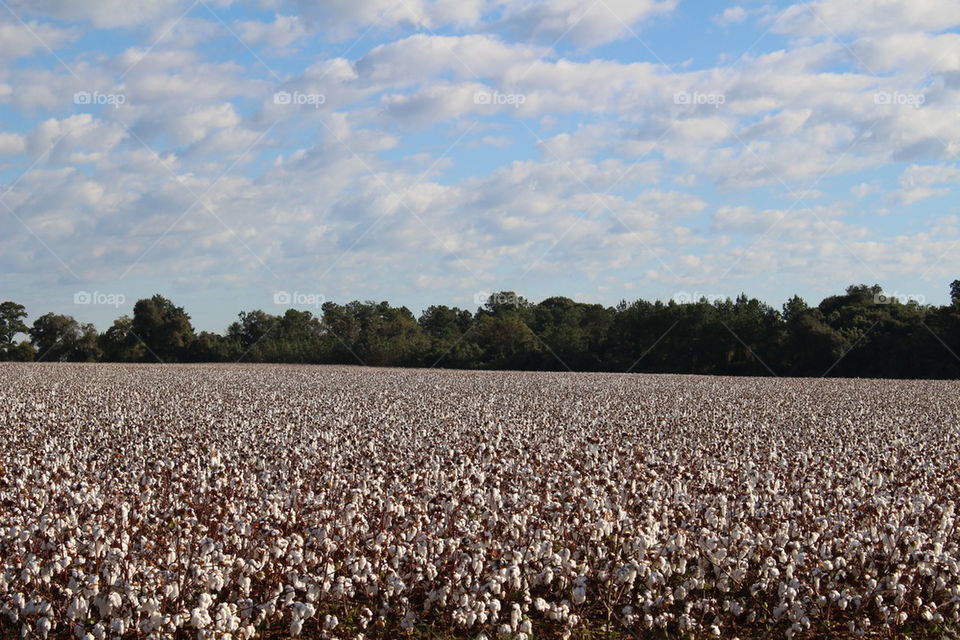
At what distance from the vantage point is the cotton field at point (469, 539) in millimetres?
6801

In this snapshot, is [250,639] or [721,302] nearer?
[250,639]

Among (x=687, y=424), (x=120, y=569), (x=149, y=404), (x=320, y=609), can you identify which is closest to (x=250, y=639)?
→ (x=320, y=609)

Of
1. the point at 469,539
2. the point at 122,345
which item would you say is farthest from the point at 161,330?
the point at 469,539

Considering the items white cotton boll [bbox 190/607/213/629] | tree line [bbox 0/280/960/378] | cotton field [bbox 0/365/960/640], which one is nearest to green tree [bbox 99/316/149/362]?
tree line [bbox 0/280/960/378]

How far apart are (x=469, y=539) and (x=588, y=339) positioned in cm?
6752

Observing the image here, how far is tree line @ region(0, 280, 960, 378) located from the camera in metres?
58.8

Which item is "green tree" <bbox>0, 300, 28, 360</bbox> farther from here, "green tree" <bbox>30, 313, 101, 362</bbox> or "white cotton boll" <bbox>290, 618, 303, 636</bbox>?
"white cotton boll" <bbox>290, 618, 303, 636</bbox>

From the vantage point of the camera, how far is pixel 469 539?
7703 mm

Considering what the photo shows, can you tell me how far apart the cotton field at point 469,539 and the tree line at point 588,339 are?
1873 inches

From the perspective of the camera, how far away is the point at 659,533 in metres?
8.37

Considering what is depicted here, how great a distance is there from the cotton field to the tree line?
156 ft

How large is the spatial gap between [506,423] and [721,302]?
57391mm

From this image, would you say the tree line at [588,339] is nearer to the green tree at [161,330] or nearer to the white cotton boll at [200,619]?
the green tree at [161,330]

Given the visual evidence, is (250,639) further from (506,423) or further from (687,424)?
(687,424)
